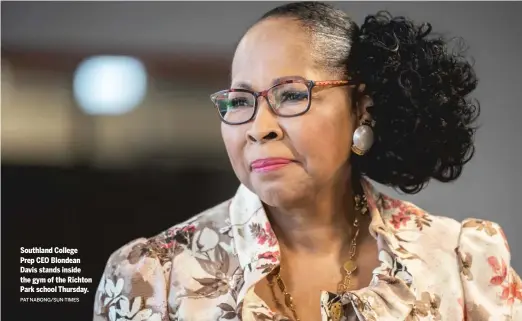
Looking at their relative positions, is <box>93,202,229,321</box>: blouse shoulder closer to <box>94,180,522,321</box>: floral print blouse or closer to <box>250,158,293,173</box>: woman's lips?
<box>94,180,522,321</box>: floral print blouse

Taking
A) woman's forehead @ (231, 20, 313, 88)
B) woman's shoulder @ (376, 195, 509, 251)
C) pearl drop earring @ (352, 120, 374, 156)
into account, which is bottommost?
woman's shoulder @ (376, 195, 509, 251)

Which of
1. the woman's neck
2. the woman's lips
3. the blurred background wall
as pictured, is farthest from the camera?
the blurred background wall

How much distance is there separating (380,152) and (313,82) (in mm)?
195

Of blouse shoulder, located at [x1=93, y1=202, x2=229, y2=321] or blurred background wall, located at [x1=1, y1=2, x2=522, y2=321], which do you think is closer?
blouse shoulder, located at [x1=93, y1=202, x2=229, y2=321]

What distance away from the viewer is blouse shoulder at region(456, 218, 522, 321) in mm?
1002

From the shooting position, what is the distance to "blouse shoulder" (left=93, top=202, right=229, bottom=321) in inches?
38.2

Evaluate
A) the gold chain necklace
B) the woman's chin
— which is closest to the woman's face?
the woman's chin

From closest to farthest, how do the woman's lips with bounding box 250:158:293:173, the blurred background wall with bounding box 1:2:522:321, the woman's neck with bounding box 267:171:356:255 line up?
the woman's lips with bounding box 250:158:293:173 < the woman's neck with bounding box 267:171:356:255 < the blurred background wall with bounding box 1:2:522:321

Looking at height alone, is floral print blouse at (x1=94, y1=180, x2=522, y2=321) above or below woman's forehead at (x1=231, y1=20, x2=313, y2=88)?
below

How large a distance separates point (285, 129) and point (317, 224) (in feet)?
0.64

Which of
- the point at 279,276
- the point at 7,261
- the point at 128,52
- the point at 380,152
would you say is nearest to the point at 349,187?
the point at 380,152

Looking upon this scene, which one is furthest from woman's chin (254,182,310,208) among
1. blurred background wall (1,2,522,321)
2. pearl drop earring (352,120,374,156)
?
blurred background wall (1,2,522,321)

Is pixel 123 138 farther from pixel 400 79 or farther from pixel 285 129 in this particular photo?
pixel 400 79

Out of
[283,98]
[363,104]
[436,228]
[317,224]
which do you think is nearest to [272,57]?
[283,98]
